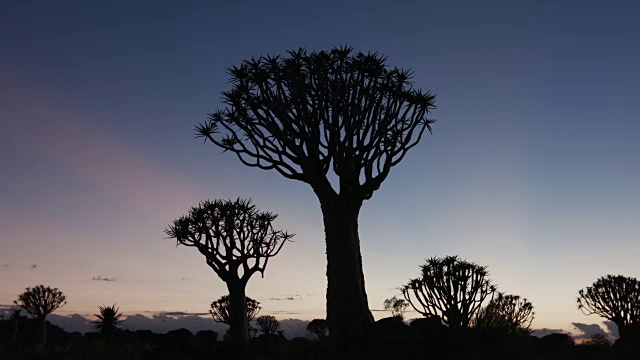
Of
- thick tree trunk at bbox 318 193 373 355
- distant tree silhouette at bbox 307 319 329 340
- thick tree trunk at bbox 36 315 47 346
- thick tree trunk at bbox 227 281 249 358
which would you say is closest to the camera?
thick tree trunk at bbox 318 193 373 355

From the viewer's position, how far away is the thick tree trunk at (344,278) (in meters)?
15.5

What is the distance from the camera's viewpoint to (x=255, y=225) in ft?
78.1

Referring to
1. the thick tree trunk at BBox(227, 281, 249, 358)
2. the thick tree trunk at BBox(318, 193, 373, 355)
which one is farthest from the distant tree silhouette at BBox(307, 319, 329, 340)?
the thick tree trunk at BBox(318, 193, 373, 355)

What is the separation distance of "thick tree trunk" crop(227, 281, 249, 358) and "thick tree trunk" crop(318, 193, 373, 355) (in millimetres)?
7566

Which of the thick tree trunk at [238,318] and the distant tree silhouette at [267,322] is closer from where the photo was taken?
the thick tree trunk at [238,318]

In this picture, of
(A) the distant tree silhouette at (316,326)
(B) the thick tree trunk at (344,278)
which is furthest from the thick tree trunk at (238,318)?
(A) the distant tree silhouette at (316,326)

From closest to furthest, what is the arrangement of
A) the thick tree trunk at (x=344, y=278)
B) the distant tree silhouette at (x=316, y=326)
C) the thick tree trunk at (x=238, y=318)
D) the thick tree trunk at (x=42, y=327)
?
the thick tree trunk at (x=344, y=278)
the thick tree trunk at (x=238, y=318)
the thick tree trunk at (x=42, y=327)
the distant tree silhouette at (x=316, y=326)

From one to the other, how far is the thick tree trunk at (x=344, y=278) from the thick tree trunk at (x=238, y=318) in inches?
298

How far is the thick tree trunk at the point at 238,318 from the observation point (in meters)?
22.5

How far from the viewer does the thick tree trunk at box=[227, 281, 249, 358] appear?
2247 cm

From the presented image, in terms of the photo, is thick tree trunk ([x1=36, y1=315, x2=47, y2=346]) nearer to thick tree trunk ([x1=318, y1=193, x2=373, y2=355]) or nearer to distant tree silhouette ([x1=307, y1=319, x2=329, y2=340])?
distant tree silhouette ([x1=307, y1=319, x2=329, y2=340])

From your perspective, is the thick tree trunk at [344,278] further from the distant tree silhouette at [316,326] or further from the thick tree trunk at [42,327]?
the distant tree silhouette at [316,326]

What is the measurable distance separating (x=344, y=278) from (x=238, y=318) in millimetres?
8254

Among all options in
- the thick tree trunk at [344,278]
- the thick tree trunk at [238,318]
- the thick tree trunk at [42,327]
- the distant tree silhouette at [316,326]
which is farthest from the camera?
the distant tree silhouette at [316,326]
